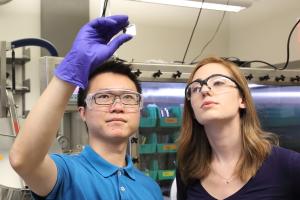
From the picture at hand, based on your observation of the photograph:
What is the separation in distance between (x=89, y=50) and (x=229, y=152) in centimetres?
86

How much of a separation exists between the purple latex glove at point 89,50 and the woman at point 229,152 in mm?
529

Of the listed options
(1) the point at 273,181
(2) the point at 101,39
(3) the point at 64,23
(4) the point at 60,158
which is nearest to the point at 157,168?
(1) the point at 273,181

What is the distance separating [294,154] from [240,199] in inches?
11.6

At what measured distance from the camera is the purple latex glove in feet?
3.51

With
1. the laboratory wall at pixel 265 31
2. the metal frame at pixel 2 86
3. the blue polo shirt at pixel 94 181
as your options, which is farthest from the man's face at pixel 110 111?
the laboratory wall at pixel 265 31

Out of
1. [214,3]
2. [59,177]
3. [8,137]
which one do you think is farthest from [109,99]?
[214,3]

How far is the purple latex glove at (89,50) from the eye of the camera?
107 centimetres

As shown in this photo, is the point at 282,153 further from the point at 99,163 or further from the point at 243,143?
the point at 99,163

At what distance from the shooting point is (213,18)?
4.21 m

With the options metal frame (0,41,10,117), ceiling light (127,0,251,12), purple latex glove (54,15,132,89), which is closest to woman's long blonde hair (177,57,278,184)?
purple latex glove (54,15,132,89)

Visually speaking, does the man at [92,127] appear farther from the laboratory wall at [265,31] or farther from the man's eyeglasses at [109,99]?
the laboratory wall at [265,31]

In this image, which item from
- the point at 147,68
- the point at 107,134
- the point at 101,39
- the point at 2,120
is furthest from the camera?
the point at 147,68

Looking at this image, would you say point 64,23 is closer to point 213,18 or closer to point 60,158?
point 213,18

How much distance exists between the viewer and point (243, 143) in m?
1.66
